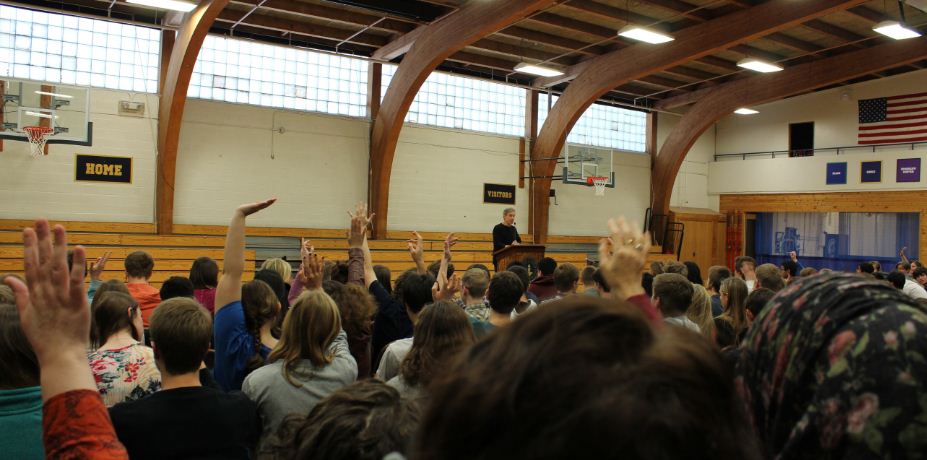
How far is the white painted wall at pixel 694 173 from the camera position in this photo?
20566 mm

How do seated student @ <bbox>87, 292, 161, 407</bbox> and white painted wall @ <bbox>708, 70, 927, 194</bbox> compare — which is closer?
seated student @ <bbox>87, 292, 161, 407</bbox>

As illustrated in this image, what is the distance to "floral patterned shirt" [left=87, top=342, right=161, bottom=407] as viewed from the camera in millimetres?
2965

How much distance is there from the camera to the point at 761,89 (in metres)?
17.0

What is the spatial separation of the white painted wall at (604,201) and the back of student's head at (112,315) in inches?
610

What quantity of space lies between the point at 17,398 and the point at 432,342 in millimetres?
1470

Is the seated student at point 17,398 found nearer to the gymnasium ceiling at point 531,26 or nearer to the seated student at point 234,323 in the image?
the seated student at point 234,323

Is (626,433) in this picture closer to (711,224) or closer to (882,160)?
(882,160)

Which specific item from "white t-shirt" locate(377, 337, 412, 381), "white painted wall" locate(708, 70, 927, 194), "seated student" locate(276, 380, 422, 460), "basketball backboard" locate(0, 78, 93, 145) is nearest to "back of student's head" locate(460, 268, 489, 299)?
"white t-shirt" locate(377, 337, 412, 381)

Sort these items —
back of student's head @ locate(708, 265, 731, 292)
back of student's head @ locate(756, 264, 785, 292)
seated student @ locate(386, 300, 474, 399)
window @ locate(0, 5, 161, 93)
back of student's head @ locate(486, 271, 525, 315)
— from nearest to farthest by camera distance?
seated student @ locate(386, 300, 474, 399), back of student's head @ locate(486, 271, 525, 315), back of student's head @ locate(756, 264, 785, 292), back of student's head @ locate(708, 265, 731, 292), window @ locate(0, 5, 161, 93)

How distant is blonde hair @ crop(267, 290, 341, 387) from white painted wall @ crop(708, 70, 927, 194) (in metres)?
18.4

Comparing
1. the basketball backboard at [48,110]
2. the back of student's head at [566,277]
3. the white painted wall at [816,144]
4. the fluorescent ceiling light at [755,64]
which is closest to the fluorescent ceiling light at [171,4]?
the basketball backboard at [48,110]

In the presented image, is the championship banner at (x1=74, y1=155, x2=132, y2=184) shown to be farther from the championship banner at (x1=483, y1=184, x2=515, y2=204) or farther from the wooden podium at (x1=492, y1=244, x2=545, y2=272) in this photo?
the championship banner at (x1=483, y1=184, x2=515, y2=204)

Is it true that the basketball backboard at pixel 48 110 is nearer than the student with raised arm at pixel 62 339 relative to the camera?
No

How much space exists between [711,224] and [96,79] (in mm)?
16565
